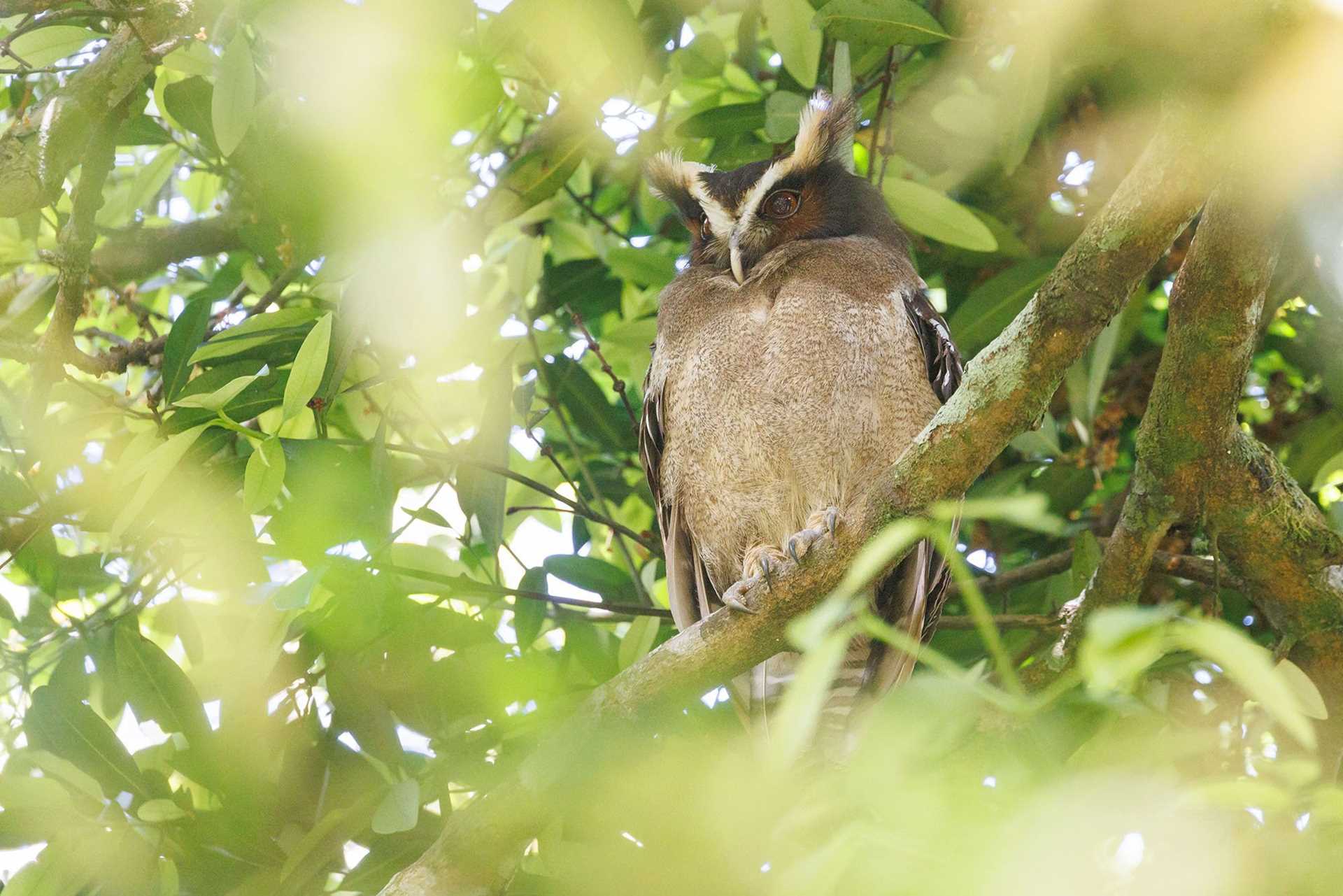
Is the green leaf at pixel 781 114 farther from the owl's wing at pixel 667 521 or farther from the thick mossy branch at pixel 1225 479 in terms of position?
the thick mossy branch at pixel 1225 479

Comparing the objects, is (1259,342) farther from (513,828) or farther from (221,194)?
(221,194)

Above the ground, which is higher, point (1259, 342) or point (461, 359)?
point (461, 359)

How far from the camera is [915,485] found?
2.38 metres

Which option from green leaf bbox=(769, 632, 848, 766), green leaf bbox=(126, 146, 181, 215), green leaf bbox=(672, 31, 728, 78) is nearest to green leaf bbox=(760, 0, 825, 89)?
green leaf bbox=(672, 31, 728, 78)

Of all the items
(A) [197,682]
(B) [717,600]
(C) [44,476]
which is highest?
(C) [44,476]

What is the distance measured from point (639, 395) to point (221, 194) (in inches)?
64.9

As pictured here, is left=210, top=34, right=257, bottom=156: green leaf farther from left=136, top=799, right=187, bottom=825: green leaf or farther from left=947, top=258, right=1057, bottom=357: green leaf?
left=947, top=258, right=1057, bottom=357: green leaf

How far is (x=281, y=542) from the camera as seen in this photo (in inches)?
108

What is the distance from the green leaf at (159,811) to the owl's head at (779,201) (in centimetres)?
211

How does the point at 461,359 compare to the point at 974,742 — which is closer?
the point at 974,742

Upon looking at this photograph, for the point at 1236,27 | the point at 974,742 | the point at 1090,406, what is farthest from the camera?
the point at 1090,406

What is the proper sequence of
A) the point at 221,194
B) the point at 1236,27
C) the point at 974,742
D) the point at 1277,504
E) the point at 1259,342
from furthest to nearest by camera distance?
1. the point at 221,194
2. the point at 1259,342
3. the point at 1277,504
4. the point at 974,742
5. the point at 1236,27

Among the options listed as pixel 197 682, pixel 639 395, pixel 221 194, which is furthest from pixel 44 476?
pixel 639 395

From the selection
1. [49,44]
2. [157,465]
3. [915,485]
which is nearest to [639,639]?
[915,485]
